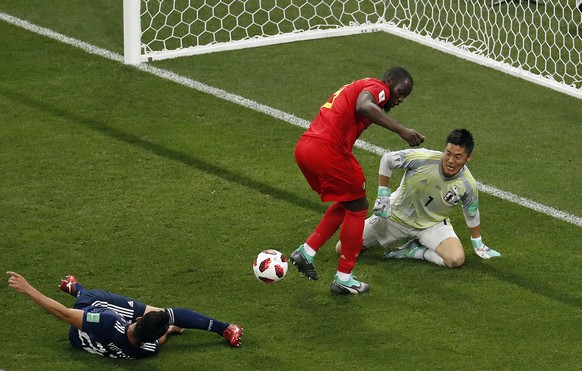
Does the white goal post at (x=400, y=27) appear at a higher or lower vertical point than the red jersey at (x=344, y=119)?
lower

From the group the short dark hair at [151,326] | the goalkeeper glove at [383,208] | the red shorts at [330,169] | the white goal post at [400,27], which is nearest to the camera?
the short dark hair at [151,326]

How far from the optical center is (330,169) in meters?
8.38

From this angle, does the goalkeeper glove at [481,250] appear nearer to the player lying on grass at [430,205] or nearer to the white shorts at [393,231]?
the player lying on grass at [430,205]

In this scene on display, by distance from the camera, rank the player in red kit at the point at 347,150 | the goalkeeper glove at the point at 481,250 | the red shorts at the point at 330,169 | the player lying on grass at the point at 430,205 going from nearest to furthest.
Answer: the player in red kit at the point at 347,150 < the red shorts at the point at 330,169 < the player lying on grass at the point at 430,205 < the goalkeeper glove at the point at 481,250

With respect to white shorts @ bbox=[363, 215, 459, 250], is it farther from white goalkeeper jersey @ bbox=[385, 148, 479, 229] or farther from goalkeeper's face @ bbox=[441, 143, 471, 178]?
goalkeeper's face @ bbox=[441, 143, 471, 178]

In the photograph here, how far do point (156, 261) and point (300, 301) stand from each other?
121cm

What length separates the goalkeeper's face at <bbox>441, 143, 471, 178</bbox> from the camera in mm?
8891

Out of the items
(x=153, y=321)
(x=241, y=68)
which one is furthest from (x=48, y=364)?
(x=241, y=68)

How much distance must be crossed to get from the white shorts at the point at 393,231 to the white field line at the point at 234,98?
1207 millimetres

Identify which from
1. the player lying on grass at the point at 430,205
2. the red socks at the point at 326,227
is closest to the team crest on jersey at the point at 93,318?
the red socks at the point at 326,227

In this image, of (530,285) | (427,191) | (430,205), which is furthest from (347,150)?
(530,285)

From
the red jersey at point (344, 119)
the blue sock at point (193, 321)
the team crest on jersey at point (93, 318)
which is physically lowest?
the blue sock at point (193, 321)

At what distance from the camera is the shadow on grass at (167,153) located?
10359 millimetres

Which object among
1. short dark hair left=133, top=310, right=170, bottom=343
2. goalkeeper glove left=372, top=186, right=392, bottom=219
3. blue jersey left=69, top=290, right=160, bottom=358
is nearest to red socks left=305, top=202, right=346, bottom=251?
goalkeeper glove left=372, top=186, right=392, bottom=219
